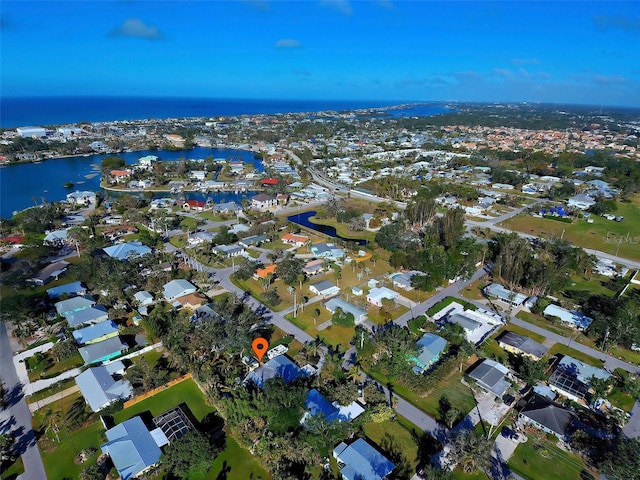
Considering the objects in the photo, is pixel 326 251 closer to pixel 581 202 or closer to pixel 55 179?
pixel 581 202

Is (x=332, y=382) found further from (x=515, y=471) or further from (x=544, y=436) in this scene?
(x=544, y=436)

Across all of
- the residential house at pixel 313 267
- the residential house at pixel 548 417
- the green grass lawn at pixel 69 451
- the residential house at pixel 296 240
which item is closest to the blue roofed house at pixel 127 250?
the residential house at pixel 296 240

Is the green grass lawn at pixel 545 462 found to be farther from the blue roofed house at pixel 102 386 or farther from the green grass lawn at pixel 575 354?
the blue roofed house at pixel 102 386

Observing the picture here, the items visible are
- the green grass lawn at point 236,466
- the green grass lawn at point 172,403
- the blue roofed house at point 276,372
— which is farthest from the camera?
the blue roofed house at point 276,372

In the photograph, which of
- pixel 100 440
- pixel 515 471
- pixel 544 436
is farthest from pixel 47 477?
pixel 544 436

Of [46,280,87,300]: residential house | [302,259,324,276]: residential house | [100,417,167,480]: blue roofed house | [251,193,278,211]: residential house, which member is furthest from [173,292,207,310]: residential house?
[251,193,278,211]: residential house

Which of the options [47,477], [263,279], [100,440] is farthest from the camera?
[263,279]
